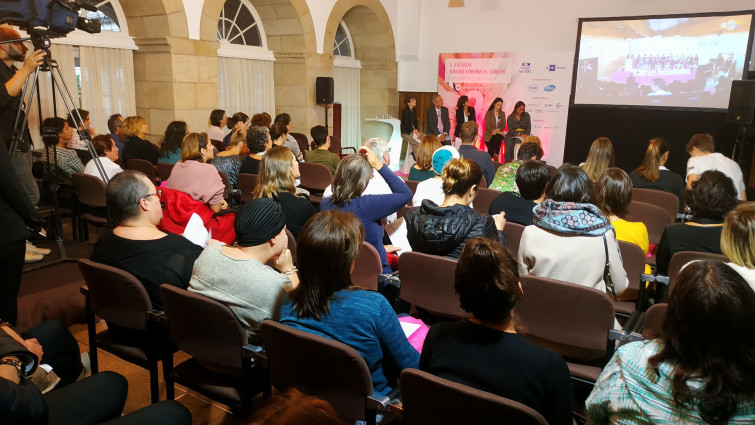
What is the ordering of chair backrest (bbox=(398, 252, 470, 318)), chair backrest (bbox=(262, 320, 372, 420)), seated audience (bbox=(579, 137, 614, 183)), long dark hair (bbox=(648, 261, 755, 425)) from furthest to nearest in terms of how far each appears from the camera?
1. seated audience (bbox=(579, 137, 614, 183))
2. chair backrest (bbox=(398, 252, 470, 318))
3. chair backrest (bbox=(262, 320, 372, 420))
4. long dark hair (bbox=(648, 261, 755, 425))

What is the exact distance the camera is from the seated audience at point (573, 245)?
2414mm

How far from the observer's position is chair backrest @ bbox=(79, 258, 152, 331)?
2078 millimetres

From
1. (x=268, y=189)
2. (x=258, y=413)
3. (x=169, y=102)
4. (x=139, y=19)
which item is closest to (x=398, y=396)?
(x=258, y=413)

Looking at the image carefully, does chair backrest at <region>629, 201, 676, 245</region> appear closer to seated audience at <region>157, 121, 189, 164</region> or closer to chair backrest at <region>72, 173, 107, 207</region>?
chair backrest at <region>72, 173, 107, 207</region>


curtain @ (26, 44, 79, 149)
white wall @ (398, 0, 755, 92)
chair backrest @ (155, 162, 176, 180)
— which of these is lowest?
chair backrest @ (155, 162, 176, 180)

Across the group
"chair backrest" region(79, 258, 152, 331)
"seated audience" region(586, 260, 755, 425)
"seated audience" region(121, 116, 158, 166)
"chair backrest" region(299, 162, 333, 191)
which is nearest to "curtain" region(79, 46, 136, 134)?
"seated audience" region(121, 116, 158, 166)

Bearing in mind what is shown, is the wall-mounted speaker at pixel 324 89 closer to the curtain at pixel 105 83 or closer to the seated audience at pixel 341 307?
the curtain at pixel 105 83

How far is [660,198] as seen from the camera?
4484mm

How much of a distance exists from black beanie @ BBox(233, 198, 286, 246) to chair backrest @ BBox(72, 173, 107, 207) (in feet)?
9.40

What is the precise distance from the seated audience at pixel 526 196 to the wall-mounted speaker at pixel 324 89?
→ 692 cm

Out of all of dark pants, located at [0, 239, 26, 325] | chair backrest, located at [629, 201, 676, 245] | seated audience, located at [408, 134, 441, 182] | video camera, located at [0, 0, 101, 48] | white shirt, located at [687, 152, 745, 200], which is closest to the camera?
dark pants, located at [0, 239, 26, 325]

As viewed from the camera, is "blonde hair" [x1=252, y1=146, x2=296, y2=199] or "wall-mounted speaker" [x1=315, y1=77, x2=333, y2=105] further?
"wall-mounted speaker" [x1=315, y1=77, x2=333, y2=105]

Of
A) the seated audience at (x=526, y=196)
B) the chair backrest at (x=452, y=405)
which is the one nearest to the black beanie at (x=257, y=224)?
the chair backrest at (x=452, y=405)

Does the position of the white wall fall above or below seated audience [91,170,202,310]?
above
